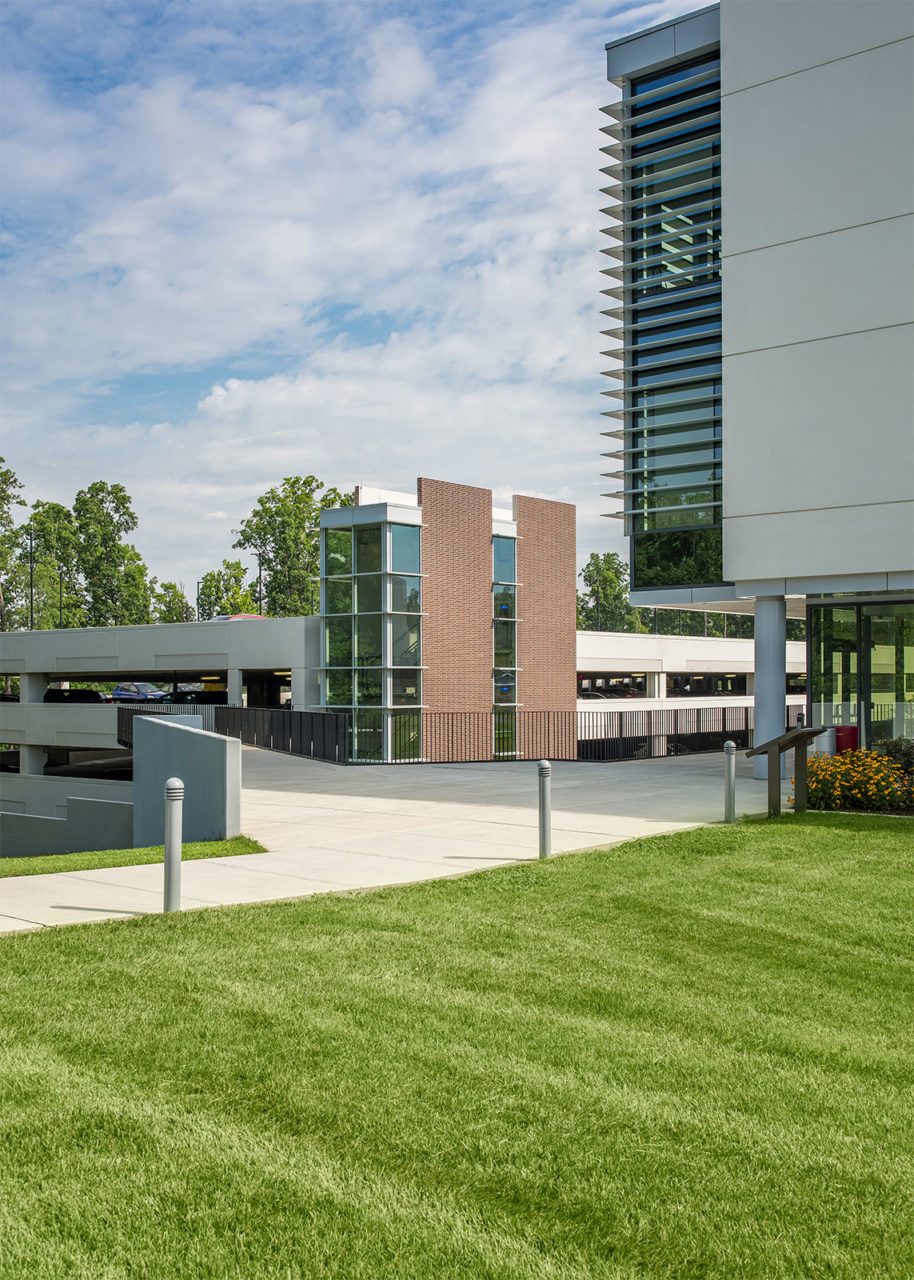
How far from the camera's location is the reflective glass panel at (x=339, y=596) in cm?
3744

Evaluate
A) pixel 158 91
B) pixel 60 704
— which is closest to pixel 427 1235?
pixel 158 91

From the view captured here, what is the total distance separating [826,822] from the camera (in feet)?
48.9

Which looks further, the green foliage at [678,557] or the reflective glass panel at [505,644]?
the reflective glass panel at [505,644]

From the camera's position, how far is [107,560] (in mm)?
102000

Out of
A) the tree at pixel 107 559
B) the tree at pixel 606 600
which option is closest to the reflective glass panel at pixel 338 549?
the tree at pixel 107 559

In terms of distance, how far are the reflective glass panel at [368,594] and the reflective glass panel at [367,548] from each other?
0.31 metres

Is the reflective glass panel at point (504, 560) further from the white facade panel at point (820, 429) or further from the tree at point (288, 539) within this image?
the tree at point (288, 539)

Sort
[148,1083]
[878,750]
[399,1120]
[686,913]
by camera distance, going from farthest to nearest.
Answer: [878,750] → [686,913] → [148,1083] → [399,1120]

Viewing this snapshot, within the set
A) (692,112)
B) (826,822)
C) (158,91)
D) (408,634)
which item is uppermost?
(692,112)

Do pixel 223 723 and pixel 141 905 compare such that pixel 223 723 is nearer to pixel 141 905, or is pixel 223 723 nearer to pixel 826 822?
pixel 826 822

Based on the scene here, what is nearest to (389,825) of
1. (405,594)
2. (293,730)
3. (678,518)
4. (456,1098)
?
(456,1098)

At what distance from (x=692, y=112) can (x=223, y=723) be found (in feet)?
72.0

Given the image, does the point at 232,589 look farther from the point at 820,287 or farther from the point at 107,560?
the point at 820,287

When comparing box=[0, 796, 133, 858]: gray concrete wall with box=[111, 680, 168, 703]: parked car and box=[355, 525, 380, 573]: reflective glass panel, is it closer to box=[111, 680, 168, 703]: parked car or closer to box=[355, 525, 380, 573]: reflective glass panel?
box=[355, 525, 380, 573]: reflective glass panel
